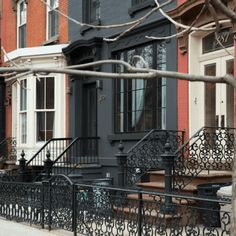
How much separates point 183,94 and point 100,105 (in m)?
3.73

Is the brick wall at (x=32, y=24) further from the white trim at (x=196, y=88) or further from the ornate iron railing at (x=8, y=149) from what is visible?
the white trim at (x=196, y=88)

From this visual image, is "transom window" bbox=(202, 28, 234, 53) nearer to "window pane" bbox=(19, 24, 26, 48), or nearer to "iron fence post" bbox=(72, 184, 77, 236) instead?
"iron fence post" bbox=(72, 184, 77, 236)

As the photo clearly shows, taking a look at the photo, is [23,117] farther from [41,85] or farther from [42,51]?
[42,51]

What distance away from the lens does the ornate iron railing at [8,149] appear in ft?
63.2

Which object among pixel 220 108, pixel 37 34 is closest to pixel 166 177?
pixel 220 108

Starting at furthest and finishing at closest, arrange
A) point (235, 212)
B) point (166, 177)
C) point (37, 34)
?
point (37, 34) → point (166, 177) → point (235, 212)

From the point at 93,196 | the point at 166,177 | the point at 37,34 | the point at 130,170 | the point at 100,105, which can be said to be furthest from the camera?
the point at 37,34

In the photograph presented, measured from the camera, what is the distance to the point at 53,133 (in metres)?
17.1

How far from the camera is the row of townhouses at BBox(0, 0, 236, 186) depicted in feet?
38.5

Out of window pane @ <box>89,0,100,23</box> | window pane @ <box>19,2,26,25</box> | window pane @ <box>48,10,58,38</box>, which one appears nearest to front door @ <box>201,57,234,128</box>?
window pane @ <box>89,0,100,23</box>

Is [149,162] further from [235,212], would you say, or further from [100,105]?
[235,212]

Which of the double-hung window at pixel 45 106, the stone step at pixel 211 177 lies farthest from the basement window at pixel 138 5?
the stone step at pixel 211 177

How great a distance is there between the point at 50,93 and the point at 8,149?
3.91 meters

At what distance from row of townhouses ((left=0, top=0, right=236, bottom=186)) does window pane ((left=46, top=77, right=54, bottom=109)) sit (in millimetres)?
32
